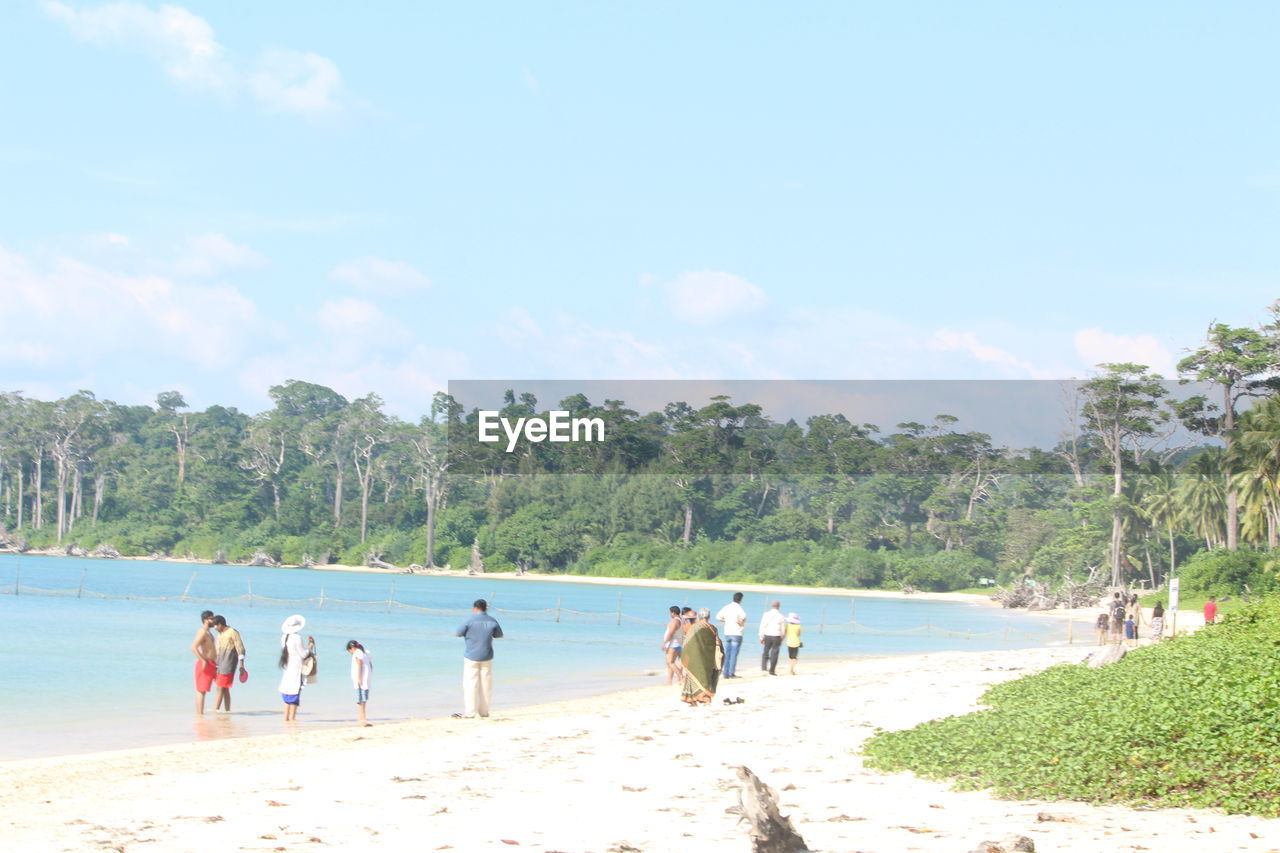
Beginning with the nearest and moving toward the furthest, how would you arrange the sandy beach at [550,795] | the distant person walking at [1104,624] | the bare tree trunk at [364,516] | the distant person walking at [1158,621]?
the sandy beach at [550,795]
the distant person walking at [1158,621]
the distant person walking at [1104,624]
the bare tree trunk at [364,516]

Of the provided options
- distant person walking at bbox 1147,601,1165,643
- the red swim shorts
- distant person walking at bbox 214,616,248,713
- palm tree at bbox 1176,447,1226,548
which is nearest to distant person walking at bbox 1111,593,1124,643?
distant person walking at bbox 1147,601,1165,643

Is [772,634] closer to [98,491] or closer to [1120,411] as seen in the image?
[1120,411]

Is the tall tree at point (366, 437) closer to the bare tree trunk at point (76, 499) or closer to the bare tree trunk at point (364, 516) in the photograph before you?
the bare tree trunk at point (364, 516)

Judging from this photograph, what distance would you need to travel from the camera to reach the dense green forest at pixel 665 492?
73188 millimetres

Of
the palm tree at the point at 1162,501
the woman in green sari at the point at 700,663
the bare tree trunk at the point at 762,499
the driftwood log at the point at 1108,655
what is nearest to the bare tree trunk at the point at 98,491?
the bare tree trunk at the point at 762,499

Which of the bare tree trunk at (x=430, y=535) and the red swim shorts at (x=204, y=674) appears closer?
the red swim shorts at (x=204, y=674)

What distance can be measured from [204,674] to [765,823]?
1242cm

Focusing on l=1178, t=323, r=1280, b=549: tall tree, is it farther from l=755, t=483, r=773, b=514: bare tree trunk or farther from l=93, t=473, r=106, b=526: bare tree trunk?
l=93, t=473, r=106, b=526: bare tree trunk

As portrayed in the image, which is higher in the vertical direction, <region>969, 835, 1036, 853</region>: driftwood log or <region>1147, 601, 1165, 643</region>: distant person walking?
<region>969, 835, 1036, 853</region>: driftwood log

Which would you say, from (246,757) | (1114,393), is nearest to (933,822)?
(246,757)

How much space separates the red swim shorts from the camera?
18125mm

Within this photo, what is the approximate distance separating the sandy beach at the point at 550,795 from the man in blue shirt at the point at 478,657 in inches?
19.7

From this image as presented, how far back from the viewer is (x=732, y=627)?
2169 centimetres

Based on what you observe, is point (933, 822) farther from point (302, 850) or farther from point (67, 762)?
point (67, 762)
